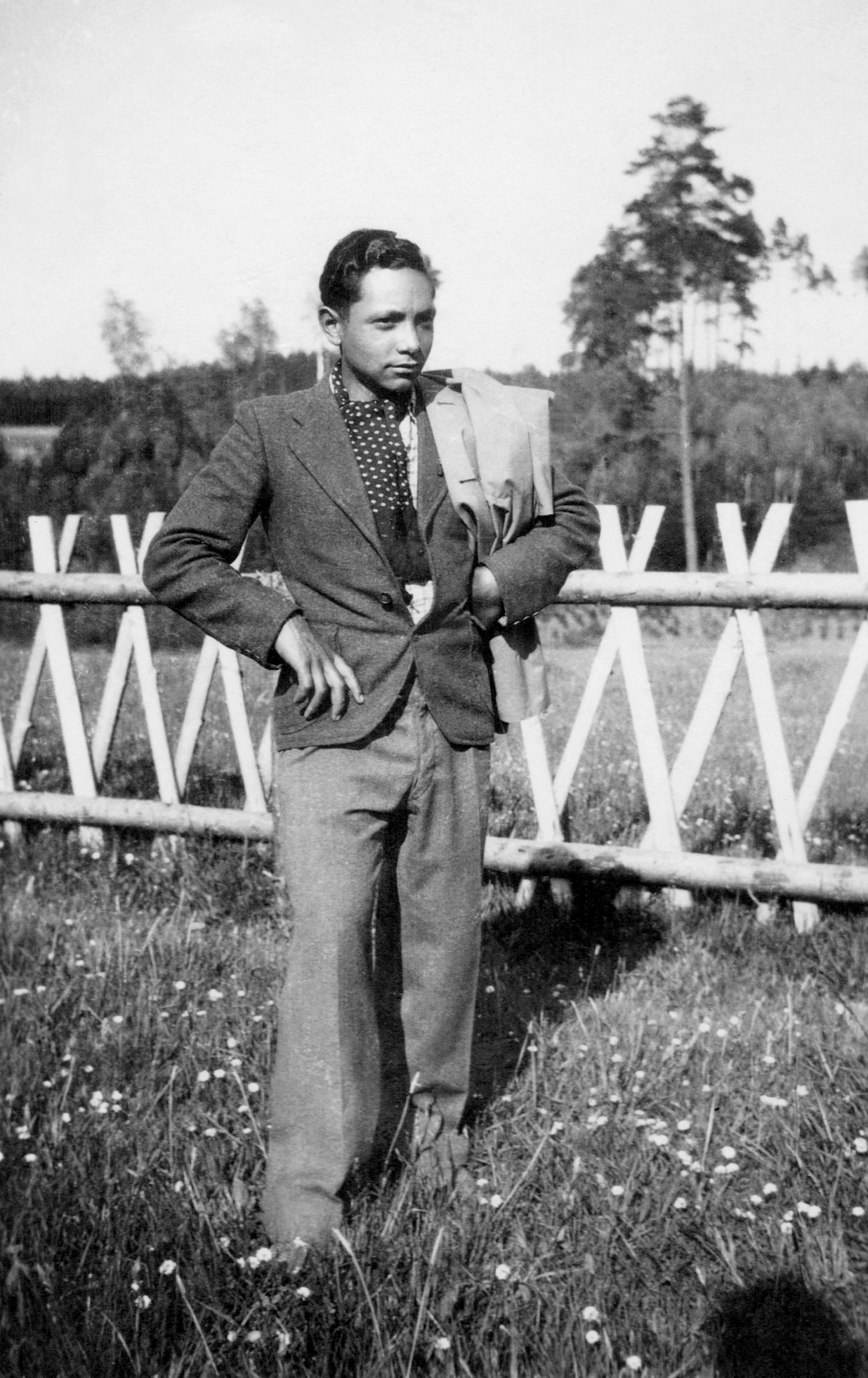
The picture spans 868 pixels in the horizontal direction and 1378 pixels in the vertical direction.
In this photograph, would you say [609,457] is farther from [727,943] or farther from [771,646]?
[727,943]

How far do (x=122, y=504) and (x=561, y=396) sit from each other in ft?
20.7

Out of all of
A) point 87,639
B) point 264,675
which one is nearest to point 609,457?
point 264,675

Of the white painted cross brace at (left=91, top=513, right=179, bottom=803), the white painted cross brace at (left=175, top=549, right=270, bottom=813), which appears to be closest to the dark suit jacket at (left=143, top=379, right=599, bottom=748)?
the white painted cross brace at (left=175, top=549, right=270, bottom=813)

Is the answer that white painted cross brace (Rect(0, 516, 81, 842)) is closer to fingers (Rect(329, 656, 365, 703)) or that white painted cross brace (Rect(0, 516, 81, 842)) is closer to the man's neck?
the man's neck

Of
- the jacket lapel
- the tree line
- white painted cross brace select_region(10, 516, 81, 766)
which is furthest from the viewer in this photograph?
the tree line

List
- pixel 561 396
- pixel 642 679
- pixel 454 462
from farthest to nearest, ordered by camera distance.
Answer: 1. pixel 561 396
2. pixel 642 679
3. pixel 454 462

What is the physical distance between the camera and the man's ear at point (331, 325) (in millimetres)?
2461

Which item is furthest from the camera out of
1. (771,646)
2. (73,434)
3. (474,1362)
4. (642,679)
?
(73,434)

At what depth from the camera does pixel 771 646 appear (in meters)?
14.0

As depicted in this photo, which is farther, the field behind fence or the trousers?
the trousers

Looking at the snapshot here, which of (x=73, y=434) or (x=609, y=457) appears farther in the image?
(x=609, y=457)

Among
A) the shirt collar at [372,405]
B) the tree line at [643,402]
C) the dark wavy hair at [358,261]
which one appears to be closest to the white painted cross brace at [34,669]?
the shirt collar at [372,405]

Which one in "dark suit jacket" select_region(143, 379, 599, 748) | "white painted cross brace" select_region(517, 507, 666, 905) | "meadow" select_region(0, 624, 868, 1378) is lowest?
"meadow" select_region(0, 624, 868, 1378)

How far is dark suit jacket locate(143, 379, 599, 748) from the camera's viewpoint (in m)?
2.38
